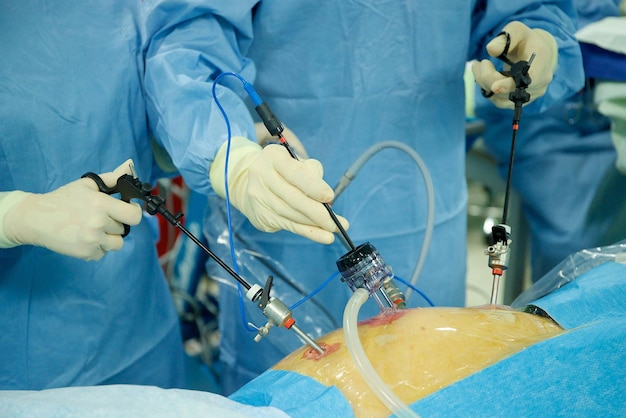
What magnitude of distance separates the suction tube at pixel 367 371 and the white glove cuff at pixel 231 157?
32 centimetres

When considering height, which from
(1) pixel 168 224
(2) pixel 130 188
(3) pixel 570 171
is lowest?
(1) pixel 168 224

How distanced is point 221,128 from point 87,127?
0.78ft

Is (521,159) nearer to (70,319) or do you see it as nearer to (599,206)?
(599,206)

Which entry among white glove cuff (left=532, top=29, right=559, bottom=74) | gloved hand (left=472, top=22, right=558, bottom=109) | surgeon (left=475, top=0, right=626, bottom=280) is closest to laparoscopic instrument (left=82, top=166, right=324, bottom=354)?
gloved hand (left=472, top=22, right=558, bottom=109)

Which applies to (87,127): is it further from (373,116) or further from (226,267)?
(373,116)

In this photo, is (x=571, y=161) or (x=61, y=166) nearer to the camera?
(x=61, y=166)

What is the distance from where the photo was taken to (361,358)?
82 cm

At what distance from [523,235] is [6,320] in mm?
1563

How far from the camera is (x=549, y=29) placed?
4.93 ft

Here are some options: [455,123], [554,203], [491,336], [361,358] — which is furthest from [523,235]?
[361,358]

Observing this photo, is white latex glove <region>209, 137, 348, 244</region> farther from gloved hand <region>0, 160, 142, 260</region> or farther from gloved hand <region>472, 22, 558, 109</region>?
gloved hand <region>472, 22, 558, 109</region>

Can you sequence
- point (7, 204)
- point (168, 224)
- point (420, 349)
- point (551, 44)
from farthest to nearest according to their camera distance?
point (168, 224) → point (551, 44) → point (7, 204) → point (420, 349)

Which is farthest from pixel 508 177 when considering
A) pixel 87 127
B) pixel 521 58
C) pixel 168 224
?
pixel 168 224

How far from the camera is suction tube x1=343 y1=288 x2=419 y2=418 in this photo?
2.59 feet
